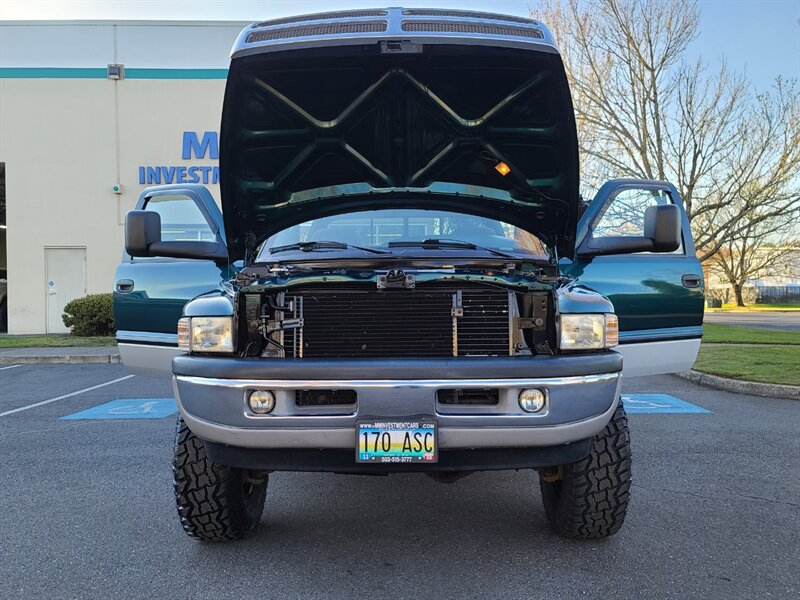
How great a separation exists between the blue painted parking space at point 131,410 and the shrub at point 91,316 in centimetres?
797

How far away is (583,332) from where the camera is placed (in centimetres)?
283

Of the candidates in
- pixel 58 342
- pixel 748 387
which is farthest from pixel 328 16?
pixel 58 342

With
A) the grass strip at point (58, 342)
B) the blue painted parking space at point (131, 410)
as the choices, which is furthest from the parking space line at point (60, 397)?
the grass strip at point (58, 342)

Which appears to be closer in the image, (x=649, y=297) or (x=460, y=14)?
(x=460, y=14)

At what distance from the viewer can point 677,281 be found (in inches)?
193

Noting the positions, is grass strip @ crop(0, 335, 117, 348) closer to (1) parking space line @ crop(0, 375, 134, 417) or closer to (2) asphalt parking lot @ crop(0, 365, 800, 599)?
(1) parking space line @ crop(0, 375, 134, 417)

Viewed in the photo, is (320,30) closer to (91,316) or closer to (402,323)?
(402,323)

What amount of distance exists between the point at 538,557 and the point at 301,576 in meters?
1.09

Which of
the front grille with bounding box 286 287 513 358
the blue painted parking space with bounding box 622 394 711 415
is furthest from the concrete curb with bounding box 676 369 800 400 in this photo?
the front grille with bounding box 286 287 513 358

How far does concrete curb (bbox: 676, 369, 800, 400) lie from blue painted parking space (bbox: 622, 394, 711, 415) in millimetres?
989

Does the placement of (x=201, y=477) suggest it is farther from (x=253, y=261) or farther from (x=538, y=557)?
(x=538, y=557)

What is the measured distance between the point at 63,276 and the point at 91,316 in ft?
11.3

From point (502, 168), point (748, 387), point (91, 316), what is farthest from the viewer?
point (91, 316)

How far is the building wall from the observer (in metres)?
17.0
